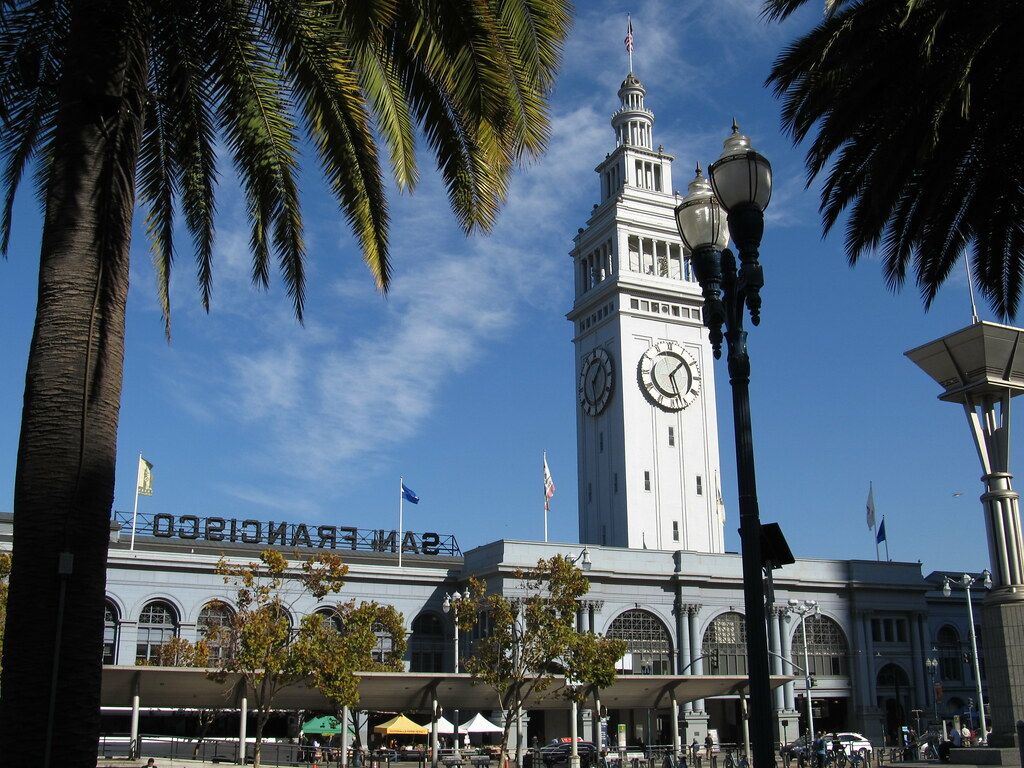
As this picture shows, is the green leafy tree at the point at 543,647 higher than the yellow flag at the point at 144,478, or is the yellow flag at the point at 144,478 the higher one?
the yellow flag at the point at 144,478

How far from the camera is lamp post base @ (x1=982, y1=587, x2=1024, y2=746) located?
976 inches

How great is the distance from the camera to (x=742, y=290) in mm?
12578

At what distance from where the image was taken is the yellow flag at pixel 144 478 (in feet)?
212

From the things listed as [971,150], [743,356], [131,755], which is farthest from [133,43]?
[131,755]

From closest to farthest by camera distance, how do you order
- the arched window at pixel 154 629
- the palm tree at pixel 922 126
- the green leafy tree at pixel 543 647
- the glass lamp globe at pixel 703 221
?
the glass lamp globe at pixel 703 221
the palm tree at pixel 922 126
the green leafy tree at pixel 543 647
the arched window at pixel 154 629

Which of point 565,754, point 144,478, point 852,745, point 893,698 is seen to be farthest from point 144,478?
point 893,698

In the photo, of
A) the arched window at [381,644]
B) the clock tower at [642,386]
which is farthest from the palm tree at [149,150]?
the clock tower at [642,386]

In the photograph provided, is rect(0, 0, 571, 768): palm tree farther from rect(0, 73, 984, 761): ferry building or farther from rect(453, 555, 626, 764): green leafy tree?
rect(0, 73, 984, 761): ferry building

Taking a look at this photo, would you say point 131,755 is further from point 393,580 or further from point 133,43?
point 133,43

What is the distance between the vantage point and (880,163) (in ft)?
62.3

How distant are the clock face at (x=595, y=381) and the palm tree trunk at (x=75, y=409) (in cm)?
7042

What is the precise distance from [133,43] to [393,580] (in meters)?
61.4

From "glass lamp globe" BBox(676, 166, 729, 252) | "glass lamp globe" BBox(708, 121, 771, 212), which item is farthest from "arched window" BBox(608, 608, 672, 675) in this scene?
"glass lamp globe" BBox(708, 121, 771, 212)

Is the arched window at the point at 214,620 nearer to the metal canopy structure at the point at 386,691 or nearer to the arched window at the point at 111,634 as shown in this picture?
the arched window at the point at 111,634
